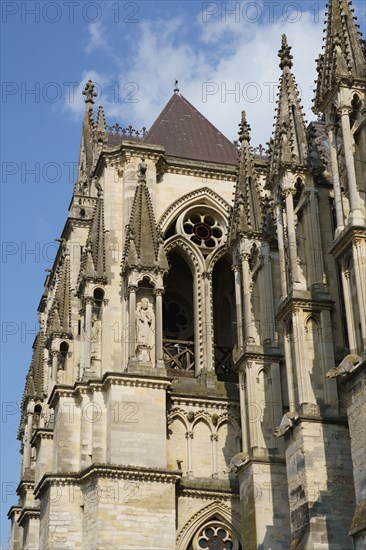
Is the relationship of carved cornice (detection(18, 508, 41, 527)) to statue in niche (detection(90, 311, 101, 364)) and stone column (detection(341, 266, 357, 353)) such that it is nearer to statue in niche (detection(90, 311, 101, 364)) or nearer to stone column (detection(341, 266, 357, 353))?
statue in niche (detection(90, 311, 101, 364))

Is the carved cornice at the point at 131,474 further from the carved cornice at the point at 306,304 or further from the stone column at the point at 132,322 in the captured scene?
the carved cornice at the point at 306,304

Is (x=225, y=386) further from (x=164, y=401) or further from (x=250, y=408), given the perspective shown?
(x=250, y=408)

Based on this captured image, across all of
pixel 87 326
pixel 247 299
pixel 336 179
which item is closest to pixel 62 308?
pixel 87 326

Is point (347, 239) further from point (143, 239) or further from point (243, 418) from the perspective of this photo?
point (143, 239)

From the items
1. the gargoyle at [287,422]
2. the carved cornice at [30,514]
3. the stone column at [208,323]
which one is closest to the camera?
the gargoyle at [287,422]

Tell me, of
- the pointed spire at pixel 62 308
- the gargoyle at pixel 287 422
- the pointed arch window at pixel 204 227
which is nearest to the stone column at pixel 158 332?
the pointed arch window at pixel 204 227

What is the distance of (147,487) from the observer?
936 inches

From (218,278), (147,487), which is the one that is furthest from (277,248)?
(218,278)

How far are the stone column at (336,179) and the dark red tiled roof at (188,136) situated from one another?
37.0 ft

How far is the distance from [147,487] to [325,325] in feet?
21.1

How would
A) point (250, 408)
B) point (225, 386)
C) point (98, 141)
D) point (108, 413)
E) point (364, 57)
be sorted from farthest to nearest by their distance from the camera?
point (98, 141), point (225, 386), point (108, 413), point (250, 408), point (364, 57)

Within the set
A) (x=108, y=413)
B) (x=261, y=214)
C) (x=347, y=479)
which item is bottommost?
(x=347, y=479)

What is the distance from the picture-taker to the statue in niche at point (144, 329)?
83.0ft

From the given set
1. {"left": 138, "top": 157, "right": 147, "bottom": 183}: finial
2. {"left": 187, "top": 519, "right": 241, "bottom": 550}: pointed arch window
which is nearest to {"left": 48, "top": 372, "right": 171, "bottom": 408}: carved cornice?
{"left": 187, "top": 519, "right": 241, "bottom": 550}: pointed arch window
